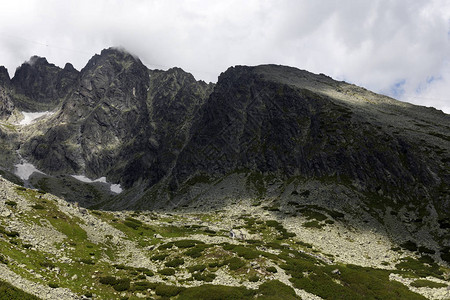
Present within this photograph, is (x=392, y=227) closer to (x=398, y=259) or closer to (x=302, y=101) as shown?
(x=398, y=259)

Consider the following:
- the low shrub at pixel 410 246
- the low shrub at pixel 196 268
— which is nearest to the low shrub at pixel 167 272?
the low shrub at pixel 196 268

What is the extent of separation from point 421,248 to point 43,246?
7083 centimetres

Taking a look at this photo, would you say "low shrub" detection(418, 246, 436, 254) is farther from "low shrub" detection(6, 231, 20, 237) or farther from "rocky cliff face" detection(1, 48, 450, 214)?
"low shrub" detection(6, 231, 20, 237)

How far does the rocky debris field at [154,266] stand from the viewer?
25906 mm

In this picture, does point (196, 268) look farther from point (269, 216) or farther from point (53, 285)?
point (269, 216)

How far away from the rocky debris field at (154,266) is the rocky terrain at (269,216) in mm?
215

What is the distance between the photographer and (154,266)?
118ft

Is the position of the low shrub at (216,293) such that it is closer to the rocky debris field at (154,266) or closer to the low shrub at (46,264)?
the rocky debris field at (154,266)

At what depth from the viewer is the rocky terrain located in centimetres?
2930

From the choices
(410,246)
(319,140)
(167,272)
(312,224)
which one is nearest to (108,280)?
(167,272)

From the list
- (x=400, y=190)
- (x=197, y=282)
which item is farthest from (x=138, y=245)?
(x=400, y=190)

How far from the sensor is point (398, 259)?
5569 cm

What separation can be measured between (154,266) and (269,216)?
5497cm

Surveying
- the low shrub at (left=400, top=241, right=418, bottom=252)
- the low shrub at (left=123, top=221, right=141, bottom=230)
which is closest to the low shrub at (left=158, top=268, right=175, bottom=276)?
the low shrub at (left=123, top=221, right=141, bottom=230)
